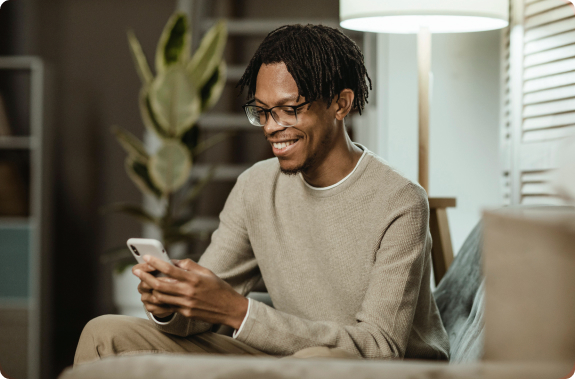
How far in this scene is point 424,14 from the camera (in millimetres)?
1636

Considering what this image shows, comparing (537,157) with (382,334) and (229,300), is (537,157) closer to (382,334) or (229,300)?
(382,334)

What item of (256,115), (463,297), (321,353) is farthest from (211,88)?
(321,353)

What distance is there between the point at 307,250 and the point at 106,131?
230cm

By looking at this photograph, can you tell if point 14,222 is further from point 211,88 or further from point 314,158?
point 314,158

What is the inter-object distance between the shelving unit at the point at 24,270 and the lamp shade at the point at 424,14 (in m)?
1.64

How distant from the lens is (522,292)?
1.83 feet

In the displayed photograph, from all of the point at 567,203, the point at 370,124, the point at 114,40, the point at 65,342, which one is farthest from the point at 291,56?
the point at 65,342

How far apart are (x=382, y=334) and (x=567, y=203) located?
0.52 meters

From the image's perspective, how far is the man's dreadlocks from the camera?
1.26m

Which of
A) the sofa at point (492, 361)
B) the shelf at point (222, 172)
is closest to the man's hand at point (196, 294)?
the sofa at point (492, 361)

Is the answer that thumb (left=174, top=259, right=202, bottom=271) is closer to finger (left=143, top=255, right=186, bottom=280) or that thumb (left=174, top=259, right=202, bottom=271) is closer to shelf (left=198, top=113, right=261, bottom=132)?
finger (left=143, top=255, right=186, bottom=280)

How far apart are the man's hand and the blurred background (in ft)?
4.23

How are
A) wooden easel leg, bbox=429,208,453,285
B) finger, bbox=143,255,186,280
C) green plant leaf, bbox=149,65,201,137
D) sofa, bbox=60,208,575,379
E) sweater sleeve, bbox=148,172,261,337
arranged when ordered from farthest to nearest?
green plant leaf, bbox=149,65,201,137
wooden easel leg, bbox=429,208,453,285
sweater sleeve, bbox=148,172,261,337
finger, bbox=143,255,186,280
sofa, bbox=60,208,575,379

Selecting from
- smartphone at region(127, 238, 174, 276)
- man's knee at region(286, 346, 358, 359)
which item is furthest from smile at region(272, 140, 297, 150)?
man's knee at region(286, 346, 358, 359)
